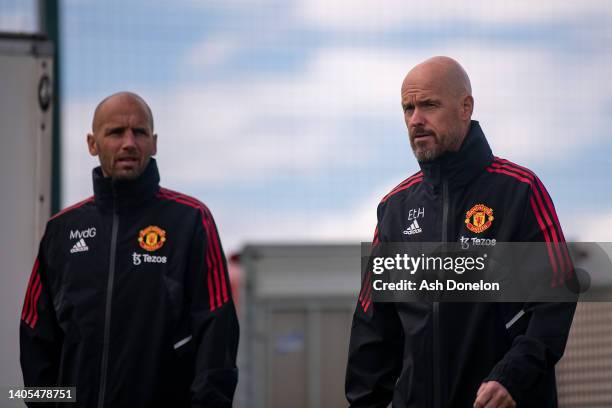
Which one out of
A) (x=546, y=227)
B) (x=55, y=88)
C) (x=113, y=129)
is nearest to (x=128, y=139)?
(x=113, y=129)

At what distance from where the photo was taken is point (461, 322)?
4.15m

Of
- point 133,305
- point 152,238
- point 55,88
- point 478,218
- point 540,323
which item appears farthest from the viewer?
point 55,88

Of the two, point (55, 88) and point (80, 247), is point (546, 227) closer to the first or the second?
point (80, 247)

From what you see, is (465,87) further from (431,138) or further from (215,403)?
(215,403)

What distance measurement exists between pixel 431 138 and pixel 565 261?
66 cm

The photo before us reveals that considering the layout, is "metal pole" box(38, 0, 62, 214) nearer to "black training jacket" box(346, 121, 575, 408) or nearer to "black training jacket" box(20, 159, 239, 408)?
"black training jacket" box(20, 159, 239, 408)

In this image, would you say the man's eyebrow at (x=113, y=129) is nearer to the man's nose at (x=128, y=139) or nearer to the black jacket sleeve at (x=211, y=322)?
the man's nose at (x=128, y=139)

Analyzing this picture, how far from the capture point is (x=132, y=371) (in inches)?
179

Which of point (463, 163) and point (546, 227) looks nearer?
point (546, 227)

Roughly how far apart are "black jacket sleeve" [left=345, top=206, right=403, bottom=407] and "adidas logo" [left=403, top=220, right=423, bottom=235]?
0.22 metres

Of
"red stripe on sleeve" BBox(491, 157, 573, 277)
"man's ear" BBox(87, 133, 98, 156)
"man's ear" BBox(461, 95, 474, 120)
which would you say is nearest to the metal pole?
"man's ear" BBox(87, 133, 98, 156)

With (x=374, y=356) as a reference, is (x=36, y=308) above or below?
above

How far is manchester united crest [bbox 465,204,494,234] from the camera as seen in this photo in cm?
422

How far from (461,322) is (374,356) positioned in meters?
0.43
